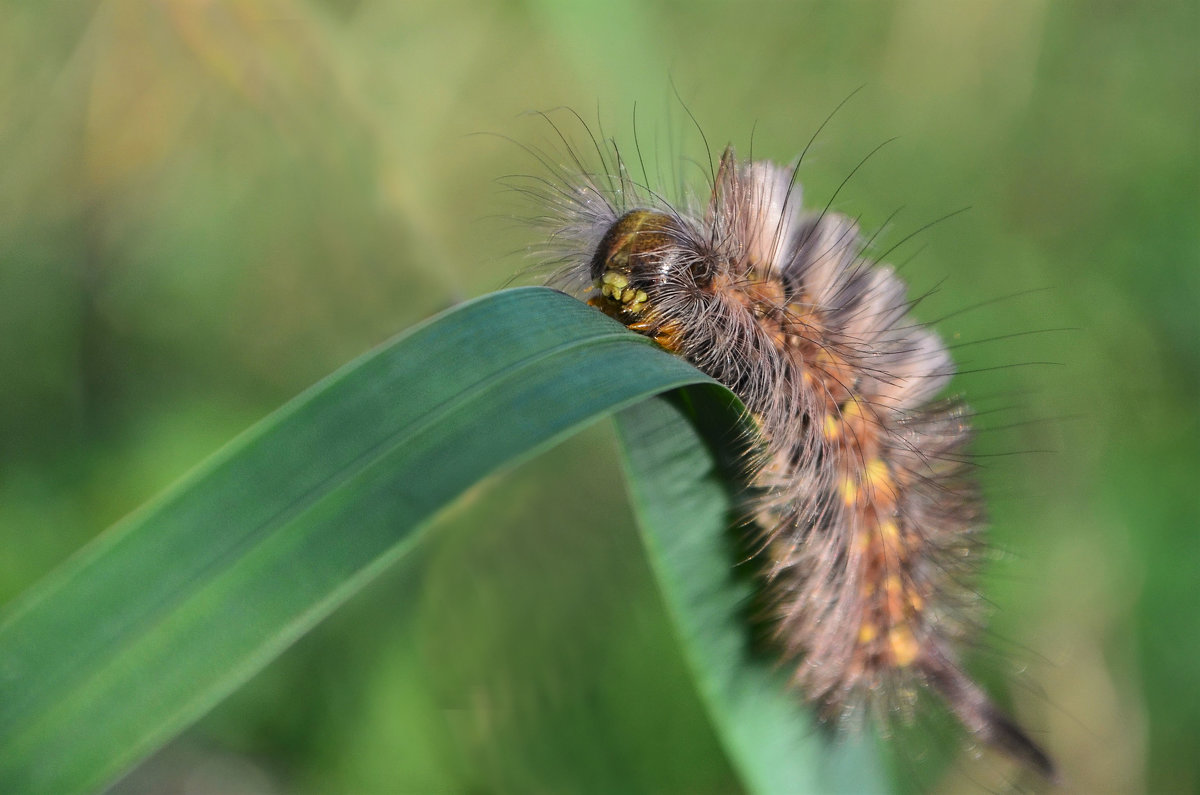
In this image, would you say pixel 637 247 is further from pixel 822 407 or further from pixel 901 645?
pixel 901 645

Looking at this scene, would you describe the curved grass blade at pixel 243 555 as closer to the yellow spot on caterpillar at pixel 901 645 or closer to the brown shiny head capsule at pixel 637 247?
the brown shiny head capsule at pixel 637 247

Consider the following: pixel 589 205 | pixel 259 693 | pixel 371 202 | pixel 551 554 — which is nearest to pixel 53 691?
pixel 589 205

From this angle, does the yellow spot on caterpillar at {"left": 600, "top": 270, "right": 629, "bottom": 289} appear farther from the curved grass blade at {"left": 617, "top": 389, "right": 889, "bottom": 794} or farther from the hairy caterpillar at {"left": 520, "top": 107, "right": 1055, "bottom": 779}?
the curved grass blade at {"left": 617, "top": 389, "right": 889, "bottom": 794}

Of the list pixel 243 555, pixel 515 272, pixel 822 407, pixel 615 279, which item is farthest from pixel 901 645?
pixel 515 272

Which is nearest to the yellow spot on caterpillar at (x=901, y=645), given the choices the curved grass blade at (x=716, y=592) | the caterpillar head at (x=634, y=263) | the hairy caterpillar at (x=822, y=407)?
the hairy caterpillar at (x=822, y=407)

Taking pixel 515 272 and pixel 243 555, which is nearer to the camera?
pixel 243 555

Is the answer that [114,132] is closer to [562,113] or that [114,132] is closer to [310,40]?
[310,40]
